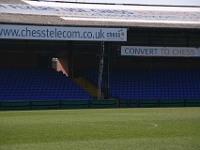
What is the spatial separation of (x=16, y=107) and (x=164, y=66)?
1769 cm

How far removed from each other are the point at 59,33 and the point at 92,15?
574 cm

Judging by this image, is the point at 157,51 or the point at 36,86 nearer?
the point at 36,86

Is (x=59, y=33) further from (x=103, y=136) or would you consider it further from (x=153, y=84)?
(x=103, y=136)

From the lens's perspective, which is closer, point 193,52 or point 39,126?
point 39,126

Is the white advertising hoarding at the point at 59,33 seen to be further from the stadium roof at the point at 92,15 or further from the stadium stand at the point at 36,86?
the stadium stand at the point at 36,86

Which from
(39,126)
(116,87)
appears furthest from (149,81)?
(39,126)

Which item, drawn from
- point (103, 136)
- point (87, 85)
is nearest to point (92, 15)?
point (87, 85)

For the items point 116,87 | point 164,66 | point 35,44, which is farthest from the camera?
point 164,66

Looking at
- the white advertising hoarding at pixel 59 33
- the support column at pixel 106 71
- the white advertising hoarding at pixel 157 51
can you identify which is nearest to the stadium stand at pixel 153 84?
the support column at pixel 106 71

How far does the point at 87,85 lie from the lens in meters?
40.2

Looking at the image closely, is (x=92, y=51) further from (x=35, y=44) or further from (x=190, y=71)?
(x=190, y=71)

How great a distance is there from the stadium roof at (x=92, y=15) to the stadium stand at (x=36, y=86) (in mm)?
4512

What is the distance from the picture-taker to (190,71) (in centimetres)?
4406

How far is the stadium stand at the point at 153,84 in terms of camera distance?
3869 centimetres
